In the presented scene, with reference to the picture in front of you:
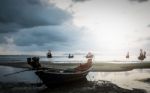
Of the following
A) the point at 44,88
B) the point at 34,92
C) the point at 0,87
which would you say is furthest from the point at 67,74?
the point at 0,87

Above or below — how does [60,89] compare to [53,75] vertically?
below

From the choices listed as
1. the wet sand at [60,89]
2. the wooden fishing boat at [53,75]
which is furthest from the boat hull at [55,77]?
the wet sand at [60,89]

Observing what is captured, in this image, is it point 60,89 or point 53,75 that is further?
point 60,89

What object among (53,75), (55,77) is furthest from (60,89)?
(53,75)

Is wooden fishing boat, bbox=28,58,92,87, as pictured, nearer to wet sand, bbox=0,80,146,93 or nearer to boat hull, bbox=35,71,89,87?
boat hull, bbox=35,71,89,87

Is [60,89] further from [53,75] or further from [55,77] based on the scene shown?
[53,75]

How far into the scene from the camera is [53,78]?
78.3 ft

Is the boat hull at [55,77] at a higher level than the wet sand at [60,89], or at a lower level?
higher

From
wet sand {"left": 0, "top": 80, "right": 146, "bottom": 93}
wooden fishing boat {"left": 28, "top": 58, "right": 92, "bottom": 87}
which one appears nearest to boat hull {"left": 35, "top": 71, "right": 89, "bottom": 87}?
wooden fishing boat {"left": 28, "top": 58, "right": 92, "bottom": 87}

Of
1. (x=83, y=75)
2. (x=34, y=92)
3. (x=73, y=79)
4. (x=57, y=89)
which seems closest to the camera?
(x=34, y=92)

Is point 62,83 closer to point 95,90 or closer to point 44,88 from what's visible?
point 44,88

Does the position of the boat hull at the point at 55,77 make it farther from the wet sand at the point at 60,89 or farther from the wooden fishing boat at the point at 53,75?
the wet sand at the point at 60,89

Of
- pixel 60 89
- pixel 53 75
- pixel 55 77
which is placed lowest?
pixel 60 89

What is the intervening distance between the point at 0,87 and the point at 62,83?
5.76 m
